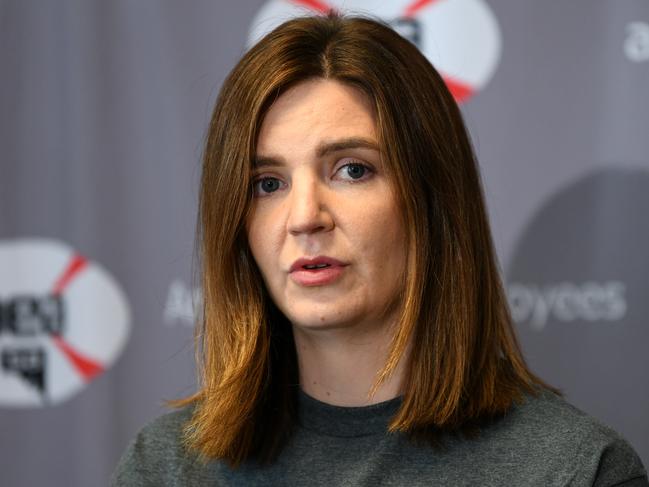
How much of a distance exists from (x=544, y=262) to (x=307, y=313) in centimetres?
63

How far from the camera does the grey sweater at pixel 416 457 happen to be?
127 centimetres

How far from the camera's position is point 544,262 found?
1.75 meters

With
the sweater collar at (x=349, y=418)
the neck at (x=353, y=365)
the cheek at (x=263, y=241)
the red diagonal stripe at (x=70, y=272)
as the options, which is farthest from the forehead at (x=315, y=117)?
the red diagonal stripe at (x=70, y=272)

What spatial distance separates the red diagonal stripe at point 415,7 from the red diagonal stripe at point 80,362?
0.93 m

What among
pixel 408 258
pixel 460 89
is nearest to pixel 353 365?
pixel 408 258

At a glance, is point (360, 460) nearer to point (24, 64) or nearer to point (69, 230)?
point (69, 230)

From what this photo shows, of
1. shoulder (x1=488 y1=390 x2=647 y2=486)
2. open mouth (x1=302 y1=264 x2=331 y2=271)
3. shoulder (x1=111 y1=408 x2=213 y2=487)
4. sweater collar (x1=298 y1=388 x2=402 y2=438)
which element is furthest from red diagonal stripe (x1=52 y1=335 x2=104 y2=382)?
shoulder (x1=488 y1=390 x2=647 y2=486)

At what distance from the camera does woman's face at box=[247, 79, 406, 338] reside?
128 centimetres

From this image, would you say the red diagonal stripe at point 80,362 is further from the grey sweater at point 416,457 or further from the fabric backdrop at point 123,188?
the grey sweater at point 416,457

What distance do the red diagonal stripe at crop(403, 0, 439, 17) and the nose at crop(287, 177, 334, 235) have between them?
606 mm

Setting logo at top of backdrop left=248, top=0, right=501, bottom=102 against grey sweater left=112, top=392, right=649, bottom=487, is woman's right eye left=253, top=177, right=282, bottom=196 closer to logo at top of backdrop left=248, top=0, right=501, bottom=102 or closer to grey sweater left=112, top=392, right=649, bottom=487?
grey sweater left=112, top=392, right=649, bottom=487

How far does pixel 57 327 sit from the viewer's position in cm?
184

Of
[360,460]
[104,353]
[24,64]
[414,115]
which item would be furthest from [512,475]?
[24,64]

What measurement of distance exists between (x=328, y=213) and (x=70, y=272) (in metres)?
0.77
